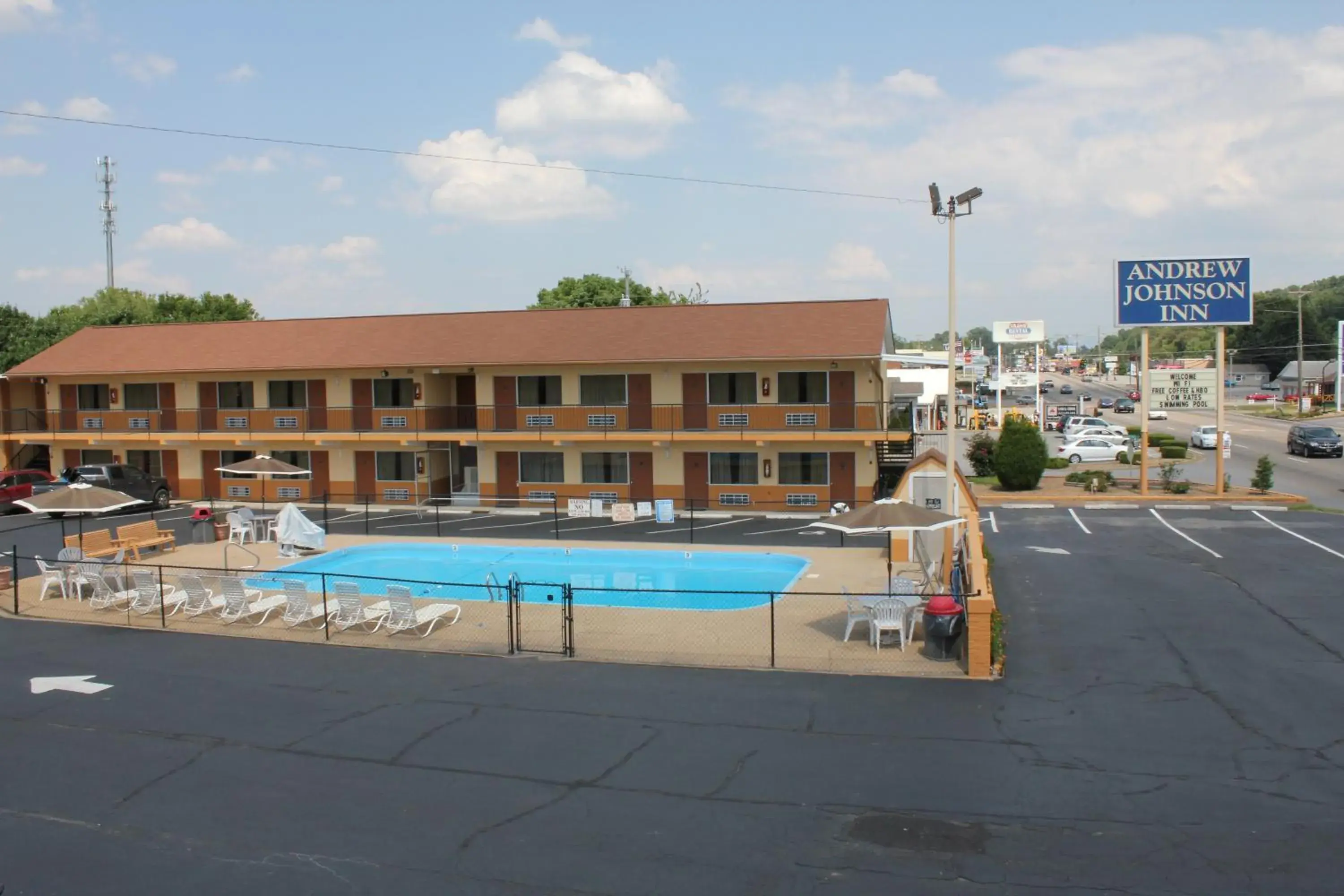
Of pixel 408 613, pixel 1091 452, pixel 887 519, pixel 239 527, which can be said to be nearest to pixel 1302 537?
pixel 887 519

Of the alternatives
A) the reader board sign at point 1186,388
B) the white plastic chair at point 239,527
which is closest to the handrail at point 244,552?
the white plastic chair at point 239,527

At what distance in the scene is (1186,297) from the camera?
34.0 metres

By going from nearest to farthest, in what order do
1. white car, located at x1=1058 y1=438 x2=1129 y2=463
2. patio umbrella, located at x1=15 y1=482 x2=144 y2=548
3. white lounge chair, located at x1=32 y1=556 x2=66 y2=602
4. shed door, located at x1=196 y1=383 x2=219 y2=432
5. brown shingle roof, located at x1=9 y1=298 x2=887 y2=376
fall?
white lounge chair, located at x1=32 y1=556 x2=66 y2=602
patio umbrella, located at x1=15 y1=482 x2=144 y2=548
brown shingle roof, located at x1=9 y1=298 x2=887 y2=376
shed door, located at x1=196 y1=383 x2=219 y2=432
white car, located at x1=1058 y1=438 x2=1129 y2=463

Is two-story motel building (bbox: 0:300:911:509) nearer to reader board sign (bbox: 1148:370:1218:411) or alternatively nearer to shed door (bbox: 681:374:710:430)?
shed door (bbox: 681:374:710:430)

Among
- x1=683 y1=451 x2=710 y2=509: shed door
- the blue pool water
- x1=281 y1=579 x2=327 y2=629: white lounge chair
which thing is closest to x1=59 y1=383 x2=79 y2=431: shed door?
the blue pool water

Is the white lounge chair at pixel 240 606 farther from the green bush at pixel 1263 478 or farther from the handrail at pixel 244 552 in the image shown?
the green bush at pixel 1263 478

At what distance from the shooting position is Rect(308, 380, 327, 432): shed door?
36969mm

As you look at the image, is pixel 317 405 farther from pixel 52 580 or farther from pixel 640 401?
pixel 52 580

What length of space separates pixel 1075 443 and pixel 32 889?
4828 cm

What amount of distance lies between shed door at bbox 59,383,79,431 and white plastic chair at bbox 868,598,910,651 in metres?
36.2

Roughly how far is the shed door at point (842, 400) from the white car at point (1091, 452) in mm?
20910

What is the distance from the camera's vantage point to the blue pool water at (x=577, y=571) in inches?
838

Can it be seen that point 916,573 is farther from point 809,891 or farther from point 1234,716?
point 809,891

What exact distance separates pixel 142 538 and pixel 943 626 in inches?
822
